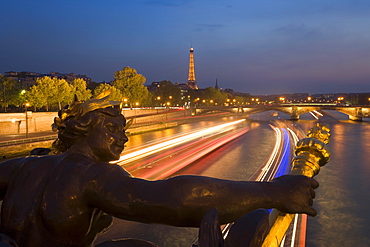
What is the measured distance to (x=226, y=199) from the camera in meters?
1.17

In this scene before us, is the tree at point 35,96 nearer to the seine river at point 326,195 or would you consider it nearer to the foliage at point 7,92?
the foliage at point 7,92

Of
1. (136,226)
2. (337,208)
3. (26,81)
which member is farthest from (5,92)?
(26,81)

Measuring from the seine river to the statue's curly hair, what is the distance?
11.0 m

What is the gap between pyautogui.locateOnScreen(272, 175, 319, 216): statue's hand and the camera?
1.19 metres

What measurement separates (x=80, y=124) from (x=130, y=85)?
58351 mm

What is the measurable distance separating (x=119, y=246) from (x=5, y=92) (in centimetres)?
5090

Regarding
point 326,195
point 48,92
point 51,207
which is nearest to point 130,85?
point 48,92

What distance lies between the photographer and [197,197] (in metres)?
1.15

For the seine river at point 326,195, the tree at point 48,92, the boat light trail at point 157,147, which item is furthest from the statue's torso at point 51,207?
the tree at point 48,92

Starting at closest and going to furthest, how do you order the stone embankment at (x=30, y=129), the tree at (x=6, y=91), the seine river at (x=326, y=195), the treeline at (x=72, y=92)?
1. the seine river at (x=326, y=195)
2. the stone embankment at (x=30, y=129)
3. the tree at (x=6, y=91)
4. the treeline at (x=72, y=92)

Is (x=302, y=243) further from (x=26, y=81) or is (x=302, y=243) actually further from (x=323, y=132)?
(x=26, y=81)

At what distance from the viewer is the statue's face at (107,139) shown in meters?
1.59

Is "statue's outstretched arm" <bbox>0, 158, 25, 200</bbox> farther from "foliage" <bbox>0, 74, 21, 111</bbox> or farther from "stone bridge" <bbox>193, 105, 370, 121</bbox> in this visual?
"stone bridge" <bbox>193, 105, 370, 121</bbox>

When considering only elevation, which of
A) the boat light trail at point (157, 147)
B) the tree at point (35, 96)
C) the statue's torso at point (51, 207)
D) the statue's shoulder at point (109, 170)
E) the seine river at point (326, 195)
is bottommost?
the seine river at point (326, 195)
